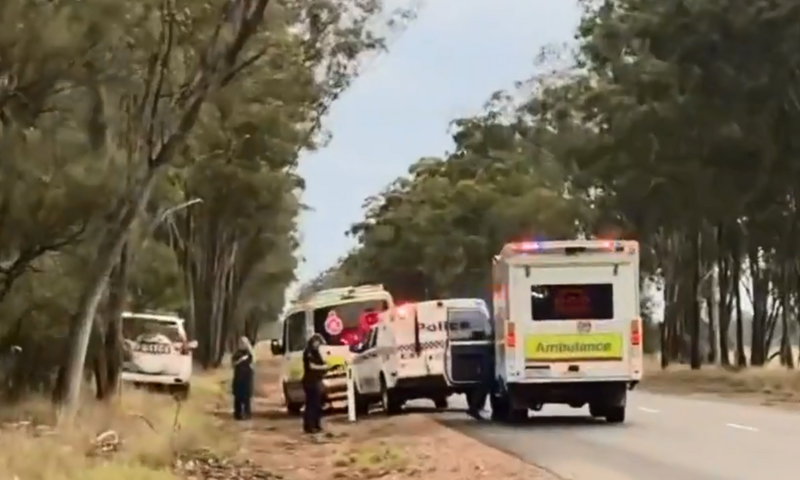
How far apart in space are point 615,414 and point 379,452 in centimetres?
776

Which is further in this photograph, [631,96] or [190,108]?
[631,96]

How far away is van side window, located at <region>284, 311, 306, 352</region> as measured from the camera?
3303 cm

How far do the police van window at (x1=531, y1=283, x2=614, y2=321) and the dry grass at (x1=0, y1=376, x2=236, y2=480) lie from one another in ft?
17.3

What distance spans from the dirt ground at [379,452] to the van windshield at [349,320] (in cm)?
343

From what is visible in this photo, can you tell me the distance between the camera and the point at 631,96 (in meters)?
48.4

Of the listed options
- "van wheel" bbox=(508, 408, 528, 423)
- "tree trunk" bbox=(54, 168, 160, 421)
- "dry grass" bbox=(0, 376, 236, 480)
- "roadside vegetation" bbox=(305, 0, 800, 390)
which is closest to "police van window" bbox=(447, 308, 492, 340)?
"van wheel" bbox=(508, 408, 528, 423)

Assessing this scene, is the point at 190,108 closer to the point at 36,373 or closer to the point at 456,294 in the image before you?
the point at 36,373

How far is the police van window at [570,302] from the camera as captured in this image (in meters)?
25.4

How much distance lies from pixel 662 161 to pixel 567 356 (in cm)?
2363

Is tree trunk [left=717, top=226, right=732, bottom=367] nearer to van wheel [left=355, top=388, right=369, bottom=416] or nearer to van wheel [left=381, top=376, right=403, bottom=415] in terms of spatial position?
van wheel [left=355, top=388, right=369, bottom=416]

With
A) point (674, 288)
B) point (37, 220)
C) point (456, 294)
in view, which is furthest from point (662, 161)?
point (456, 294)

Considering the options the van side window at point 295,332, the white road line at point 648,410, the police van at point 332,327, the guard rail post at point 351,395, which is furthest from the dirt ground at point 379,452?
the white road line at point 648,410

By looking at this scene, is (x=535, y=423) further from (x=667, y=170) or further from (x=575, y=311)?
(x=667, y=170)

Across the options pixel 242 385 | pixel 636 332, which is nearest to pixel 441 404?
pixel 242 385
